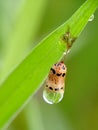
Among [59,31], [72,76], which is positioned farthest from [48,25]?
[59,31]

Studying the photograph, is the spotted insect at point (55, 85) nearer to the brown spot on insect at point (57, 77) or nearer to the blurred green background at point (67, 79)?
the brown spot on insect at point (57, 77)

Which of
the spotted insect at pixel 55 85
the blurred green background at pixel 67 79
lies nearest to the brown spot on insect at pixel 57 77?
the spotted insect at pixel 55 85

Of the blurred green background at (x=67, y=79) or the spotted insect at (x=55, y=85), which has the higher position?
the spotted insect at (x=55, y=85)

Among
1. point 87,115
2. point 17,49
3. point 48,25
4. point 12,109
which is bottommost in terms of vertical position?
point 87,115

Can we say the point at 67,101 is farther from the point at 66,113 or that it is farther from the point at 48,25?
the point at 48,25

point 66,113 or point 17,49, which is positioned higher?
point 17,49

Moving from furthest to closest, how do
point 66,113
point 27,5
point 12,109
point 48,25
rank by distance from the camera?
point 48,25
point 66,113
point 27,5
point 12,109

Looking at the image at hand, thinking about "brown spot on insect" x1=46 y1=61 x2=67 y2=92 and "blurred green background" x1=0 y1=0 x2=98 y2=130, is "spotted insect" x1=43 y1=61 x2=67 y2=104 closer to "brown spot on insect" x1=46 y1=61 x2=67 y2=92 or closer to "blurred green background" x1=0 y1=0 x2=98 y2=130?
"brown spot on insect" x1=46 y1=61 x2=67 y2=92
